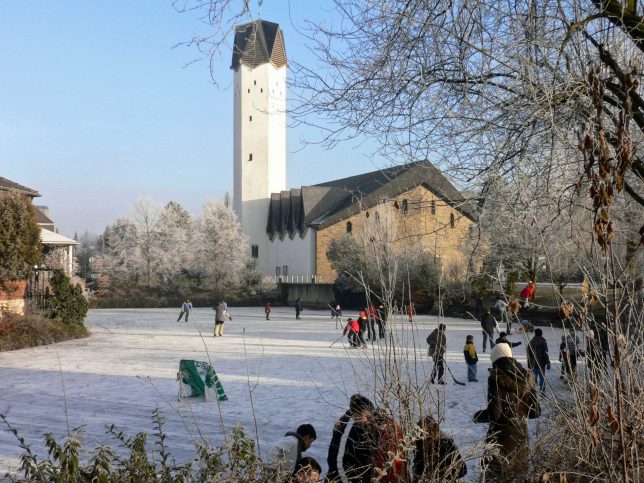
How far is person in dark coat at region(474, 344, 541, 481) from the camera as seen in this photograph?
15.6 ft

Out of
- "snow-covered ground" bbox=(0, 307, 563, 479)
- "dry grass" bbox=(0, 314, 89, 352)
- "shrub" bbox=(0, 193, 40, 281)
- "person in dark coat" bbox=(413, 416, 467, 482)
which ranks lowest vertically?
"snow-covered ground" bbox=(0, 307, 563, 479)

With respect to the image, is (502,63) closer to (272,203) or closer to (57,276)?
(57,276)

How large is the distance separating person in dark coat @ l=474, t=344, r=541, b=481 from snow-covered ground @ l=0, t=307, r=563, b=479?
0.37 m

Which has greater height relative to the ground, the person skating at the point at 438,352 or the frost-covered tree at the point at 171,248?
the frost-covered tree at the point at 171,248

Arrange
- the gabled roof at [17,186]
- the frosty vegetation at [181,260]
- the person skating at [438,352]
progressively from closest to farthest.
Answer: the person skating at [438,352], the gabled roof at [17,186], the frosty vegetation at [181,260]

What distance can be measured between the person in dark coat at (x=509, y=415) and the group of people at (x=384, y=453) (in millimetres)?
617

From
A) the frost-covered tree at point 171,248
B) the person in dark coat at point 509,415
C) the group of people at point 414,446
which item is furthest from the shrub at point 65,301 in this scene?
the frost-covered tree at point 171,248

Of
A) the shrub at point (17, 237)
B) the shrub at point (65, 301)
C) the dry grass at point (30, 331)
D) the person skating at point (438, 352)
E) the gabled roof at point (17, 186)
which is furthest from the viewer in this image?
the gabled roof at point (17, 186)

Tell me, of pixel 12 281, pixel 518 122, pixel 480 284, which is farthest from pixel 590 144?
pixel 480 284

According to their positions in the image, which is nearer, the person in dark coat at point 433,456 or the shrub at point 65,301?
the person in dark coat at point 433,456

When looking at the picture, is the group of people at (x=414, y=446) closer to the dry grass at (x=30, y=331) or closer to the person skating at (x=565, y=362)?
the person skating at (x=565, y=362)

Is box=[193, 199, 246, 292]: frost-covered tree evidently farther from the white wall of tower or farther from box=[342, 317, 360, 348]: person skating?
box=[342, 317, 360, 348]: person skating

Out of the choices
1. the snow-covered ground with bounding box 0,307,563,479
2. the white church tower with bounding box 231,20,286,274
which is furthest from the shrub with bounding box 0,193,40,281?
the white church tower with bounding box 231,20,286,274

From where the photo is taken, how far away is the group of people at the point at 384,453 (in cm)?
367
